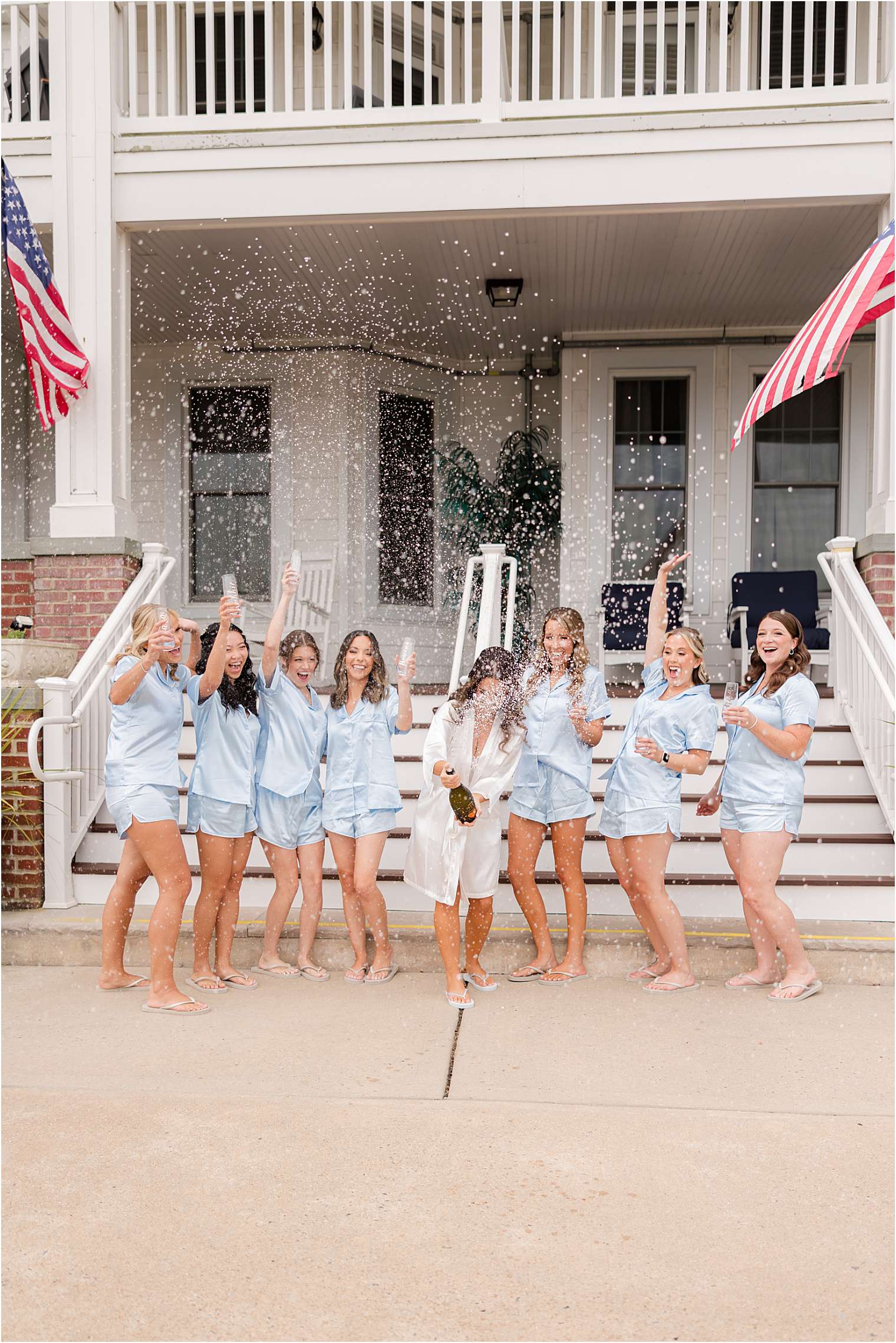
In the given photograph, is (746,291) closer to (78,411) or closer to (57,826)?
(78,411)

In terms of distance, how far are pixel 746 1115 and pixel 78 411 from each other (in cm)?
577

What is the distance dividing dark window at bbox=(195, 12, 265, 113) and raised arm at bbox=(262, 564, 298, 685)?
5.86 metres

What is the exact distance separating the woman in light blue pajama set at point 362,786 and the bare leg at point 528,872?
57 centimetres

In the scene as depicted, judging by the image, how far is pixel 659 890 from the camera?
4.77 metres

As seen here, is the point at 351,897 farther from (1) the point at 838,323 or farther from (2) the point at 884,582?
(2) the point at 884,582

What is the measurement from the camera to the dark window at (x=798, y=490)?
9.57 m

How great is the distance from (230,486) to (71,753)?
4.63m

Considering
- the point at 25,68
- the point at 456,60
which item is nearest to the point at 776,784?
the point at 456,60

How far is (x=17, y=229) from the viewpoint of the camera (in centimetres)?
621

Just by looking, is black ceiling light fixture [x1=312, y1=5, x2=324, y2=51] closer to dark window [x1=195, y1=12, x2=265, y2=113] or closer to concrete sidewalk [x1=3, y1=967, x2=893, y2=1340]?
dark window [x1=195, y1=12, x2=265, y2=113]

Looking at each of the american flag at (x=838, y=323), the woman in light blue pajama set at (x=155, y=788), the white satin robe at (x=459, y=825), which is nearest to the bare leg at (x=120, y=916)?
the woman in light blue pajama set at (x=155, y=788)

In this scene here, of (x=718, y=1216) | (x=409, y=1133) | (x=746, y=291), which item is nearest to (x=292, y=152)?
(x=746, y=291)

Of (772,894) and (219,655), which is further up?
(219,655)

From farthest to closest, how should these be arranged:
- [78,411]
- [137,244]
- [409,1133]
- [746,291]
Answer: [746,291] < [137,244] < [78,411] < [409,1133]
